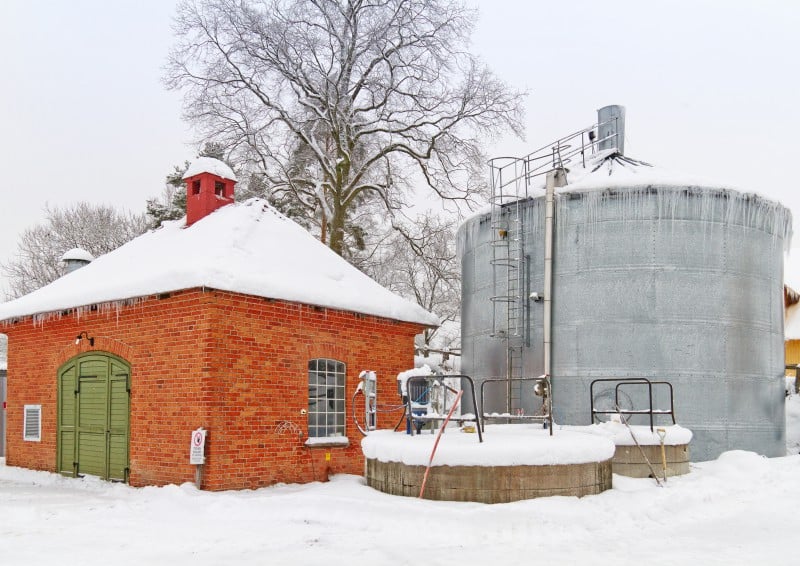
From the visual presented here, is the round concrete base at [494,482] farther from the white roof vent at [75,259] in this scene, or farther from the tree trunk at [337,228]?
the tree trunk at [337,228]

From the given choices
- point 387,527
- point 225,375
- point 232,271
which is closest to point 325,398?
point 225,375

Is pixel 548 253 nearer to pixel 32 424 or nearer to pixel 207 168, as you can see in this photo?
pixel 207 168

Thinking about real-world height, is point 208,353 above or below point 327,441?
above

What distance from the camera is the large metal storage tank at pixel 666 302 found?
13.2 metres

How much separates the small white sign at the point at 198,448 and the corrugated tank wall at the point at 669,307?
6310mm

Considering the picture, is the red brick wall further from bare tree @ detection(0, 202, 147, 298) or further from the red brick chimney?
bare tree @ detection(0, 202, 147, 298)

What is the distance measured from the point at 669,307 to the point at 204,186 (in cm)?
883

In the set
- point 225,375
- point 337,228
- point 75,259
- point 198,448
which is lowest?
point 198,448

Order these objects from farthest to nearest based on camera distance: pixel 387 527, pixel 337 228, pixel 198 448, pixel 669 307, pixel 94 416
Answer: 1. pixel 337 228
2. pixel 669 307
3. pixel 94 416
4. pixel 198 448
5. pixel 387 527

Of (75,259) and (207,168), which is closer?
(207,168)

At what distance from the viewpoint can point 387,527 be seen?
825 centimetres

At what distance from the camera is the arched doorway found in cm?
1188

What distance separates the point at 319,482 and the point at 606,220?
22.8 ft

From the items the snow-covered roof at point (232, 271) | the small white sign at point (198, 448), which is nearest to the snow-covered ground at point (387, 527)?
the small white sign at point (198, 448)
